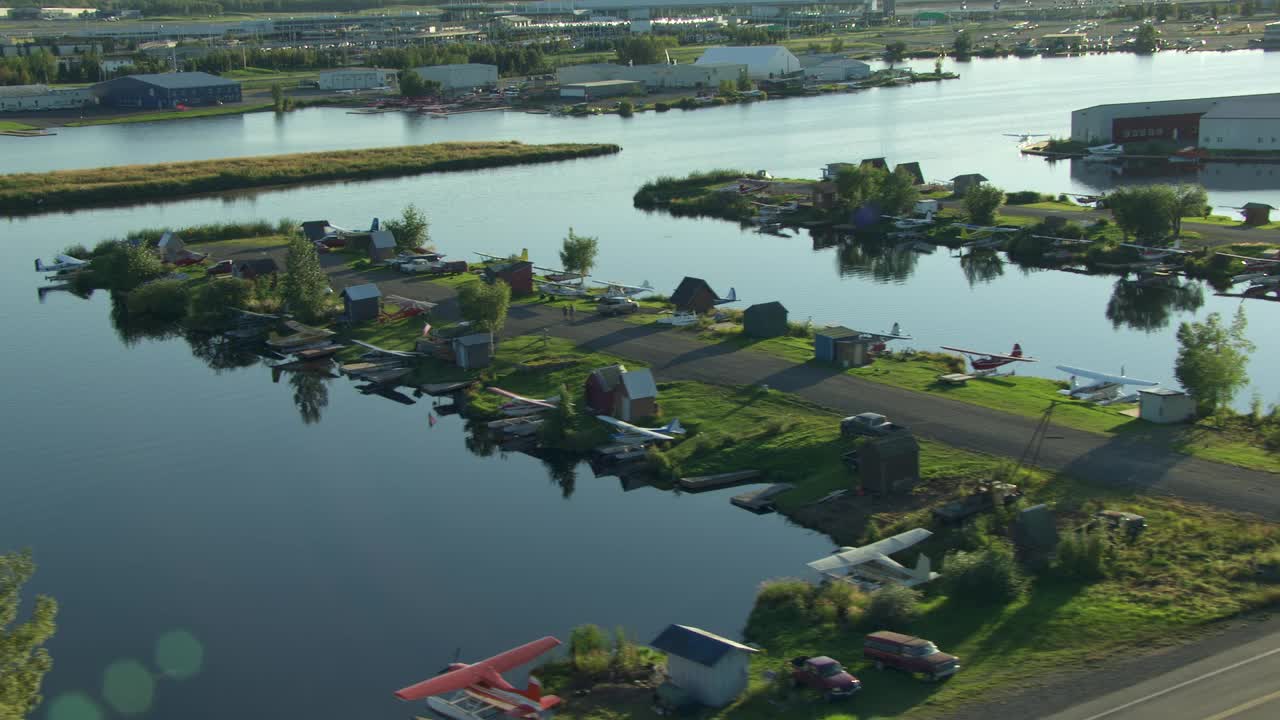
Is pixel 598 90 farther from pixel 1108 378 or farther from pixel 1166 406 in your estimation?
pixel 1166 406

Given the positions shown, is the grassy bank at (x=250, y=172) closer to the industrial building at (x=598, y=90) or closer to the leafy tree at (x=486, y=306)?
the industrial building at (x=598, y=90)

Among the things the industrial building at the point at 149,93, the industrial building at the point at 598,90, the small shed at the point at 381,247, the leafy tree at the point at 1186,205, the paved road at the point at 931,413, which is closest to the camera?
the paved road at the point at 931,413

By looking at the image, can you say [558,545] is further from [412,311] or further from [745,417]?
[412,311]

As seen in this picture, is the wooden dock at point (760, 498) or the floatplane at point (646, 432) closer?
the wooden dock at point (760, 498)

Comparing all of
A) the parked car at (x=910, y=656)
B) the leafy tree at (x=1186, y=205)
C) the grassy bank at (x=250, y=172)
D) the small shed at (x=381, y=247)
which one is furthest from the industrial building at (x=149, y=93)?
the parked car at (x=910, y=656)

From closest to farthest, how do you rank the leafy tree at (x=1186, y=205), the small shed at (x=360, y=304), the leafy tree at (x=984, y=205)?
the small shed at (x=360, y=304)
the leafy tree at (x=1186, y=205)
the leafy tree at (x=984, y=205)
